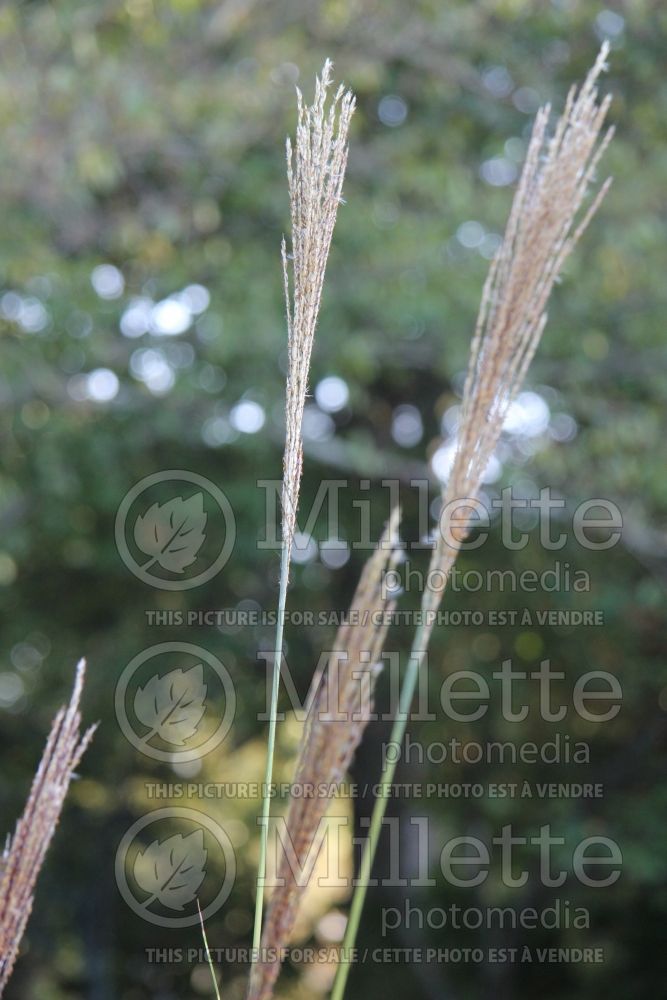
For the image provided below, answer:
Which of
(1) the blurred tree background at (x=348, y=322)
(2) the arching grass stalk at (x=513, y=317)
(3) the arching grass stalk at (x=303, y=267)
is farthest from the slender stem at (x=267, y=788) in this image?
(1) the blurred tree background at (x=348, y=322)

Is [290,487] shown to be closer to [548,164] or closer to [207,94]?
[548,164]

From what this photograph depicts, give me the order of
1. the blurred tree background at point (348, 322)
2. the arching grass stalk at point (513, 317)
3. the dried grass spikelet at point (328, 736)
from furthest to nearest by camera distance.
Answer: the blurred tree background at point (348, 322) < the arching grass stalk at point (513, 317) < the dried grass spikelet at point (328, 736)

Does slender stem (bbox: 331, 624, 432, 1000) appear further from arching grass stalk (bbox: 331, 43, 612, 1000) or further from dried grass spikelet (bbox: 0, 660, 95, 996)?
dried grass spikelet (bbox: 0, 660, 95, 996)

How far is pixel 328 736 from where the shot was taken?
872 mm

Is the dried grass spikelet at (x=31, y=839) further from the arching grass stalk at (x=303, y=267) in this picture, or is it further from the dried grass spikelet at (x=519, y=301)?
the dried grass spikelet at (x=519, y=301)

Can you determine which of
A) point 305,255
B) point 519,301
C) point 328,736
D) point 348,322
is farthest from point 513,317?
point 348,322

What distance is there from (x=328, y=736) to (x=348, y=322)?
3.47 metres

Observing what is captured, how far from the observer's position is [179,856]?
593 centimetres

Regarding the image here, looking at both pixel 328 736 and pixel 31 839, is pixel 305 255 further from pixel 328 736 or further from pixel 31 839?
pixel 31 839

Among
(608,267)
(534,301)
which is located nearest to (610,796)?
(608,267)

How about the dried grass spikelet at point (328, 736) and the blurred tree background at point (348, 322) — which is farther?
the blurred tree background at point (348, 322)

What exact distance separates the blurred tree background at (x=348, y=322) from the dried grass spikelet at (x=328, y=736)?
2.73m

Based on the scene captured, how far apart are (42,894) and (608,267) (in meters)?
4.93

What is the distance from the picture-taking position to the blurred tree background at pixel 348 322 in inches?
144
